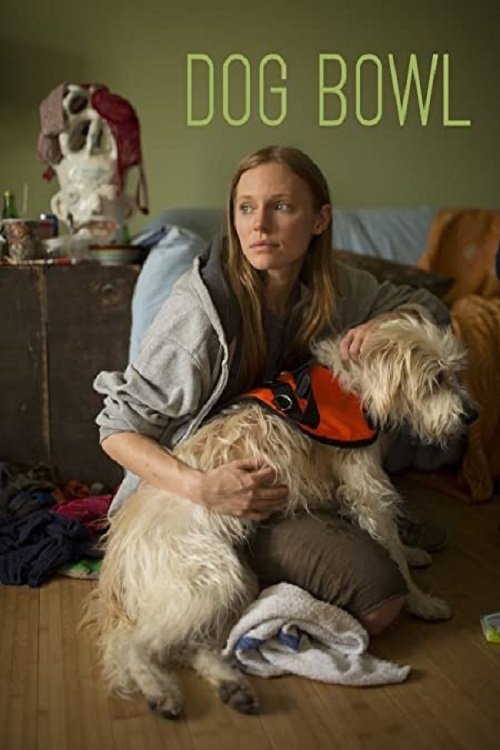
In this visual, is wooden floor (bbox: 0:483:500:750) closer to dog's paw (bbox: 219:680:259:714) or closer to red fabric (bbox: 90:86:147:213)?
dog's paw (bbox: 219:680:259:714)

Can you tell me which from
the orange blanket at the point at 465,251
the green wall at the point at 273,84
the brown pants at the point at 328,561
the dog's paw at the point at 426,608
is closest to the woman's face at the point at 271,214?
the brown pants at the point at 328,561

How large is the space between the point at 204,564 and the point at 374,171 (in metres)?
2.90

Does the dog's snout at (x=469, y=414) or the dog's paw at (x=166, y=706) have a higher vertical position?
the dog's snout at (x=469, y=414)

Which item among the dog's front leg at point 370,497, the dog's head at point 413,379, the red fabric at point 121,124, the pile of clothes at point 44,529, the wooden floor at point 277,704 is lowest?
the wooden floor at point 277,704

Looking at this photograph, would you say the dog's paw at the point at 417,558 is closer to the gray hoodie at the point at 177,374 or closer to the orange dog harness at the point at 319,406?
the orange dog harness at the point at 319,406

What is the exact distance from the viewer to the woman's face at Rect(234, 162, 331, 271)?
2080 mm

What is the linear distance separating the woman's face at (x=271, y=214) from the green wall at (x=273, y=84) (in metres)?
2.18

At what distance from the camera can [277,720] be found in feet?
5.84

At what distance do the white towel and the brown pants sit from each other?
7cm

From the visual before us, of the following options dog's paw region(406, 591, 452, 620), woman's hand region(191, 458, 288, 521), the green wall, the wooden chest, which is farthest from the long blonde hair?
the green wall

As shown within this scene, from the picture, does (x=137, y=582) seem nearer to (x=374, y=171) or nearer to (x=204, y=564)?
(x=204, y=564)

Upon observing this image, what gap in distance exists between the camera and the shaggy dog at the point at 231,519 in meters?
1.89

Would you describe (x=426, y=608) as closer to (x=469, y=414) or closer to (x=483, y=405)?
(x=469, y=414)

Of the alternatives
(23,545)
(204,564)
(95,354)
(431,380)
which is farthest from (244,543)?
(95,354)
